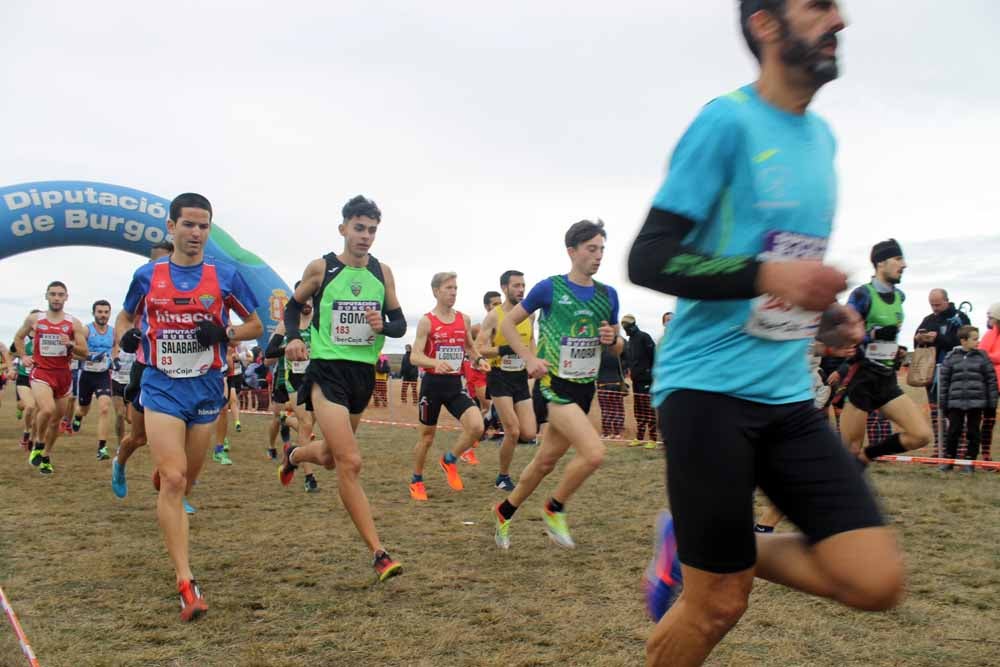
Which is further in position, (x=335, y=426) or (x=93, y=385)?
(x=93, y=385)

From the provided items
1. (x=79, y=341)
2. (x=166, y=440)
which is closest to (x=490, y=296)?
(x=79, y=341)

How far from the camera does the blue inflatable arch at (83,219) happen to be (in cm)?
1756

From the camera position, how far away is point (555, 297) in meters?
5.90

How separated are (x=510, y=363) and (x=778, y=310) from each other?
7.20 m

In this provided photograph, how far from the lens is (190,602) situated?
424 cm

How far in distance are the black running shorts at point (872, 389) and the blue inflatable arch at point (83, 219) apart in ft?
44.1

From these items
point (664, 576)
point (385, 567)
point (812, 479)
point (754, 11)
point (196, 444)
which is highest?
point (754, 11)

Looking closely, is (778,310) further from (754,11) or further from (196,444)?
(196,444)

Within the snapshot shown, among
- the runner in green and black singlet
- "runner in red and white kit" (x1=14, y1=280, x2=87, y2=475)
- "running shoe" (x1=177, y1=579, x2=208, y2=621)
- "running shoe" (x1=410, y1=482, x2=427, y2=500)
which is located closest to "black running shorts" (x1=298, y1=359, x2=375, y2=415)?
the runner in green and black singlet

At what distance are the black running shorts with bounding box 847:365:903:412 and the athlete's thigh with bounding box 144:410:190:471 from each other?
16.2 ft

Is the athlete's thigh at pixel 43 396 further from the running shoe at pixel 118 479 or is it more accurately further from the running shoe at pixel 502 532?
the running shoe at pixel 502 532

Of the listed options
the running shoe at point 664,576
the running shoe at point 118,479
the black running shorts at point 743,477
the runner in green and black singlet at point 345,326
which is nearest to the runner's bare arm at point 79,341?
the running shoe at point 118,479

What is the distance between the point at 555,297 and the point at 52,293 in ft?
25.4

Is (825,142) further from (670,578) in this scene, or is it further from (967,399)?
(967,399)
